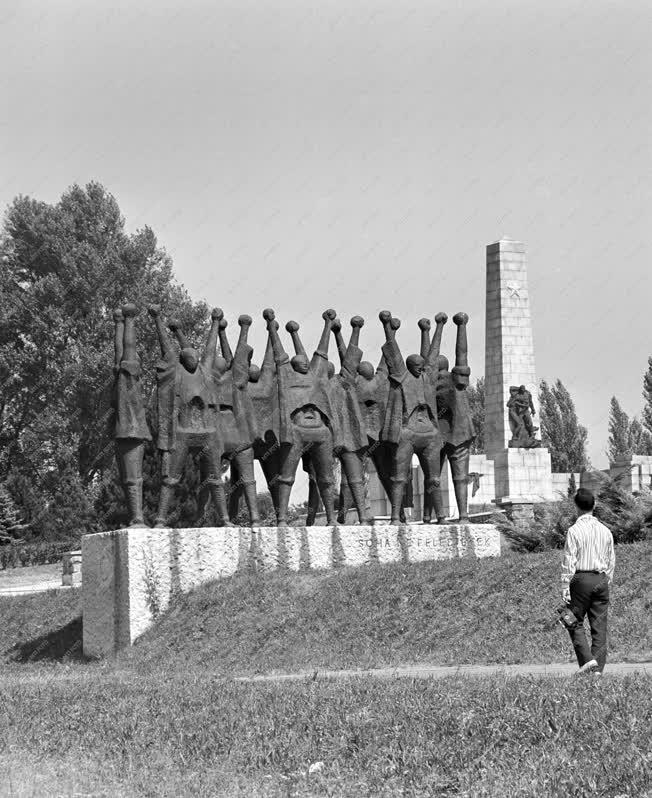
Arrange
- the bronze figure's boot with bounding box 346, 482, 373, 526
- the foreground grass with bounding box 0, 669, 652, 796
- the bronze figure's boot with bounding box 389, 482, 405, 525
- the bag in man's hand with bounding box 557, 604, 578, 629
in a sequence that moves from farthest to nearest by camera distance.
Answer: the bronze figure's boot with bounding box 389, 482, 405, 525, the bronze figure's boot with bounding box 346, 482, 373, 526, the bag in man's hand with bounding box 557, 604, 578, 629, the foreground grass with bounding box 0, 669, 652, 796

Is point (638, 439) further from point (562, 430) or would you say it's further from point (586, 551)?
point (586, 551)

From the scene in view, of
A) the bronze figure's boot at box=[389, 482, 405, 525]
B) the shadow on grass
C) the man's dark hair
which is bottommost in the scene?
the shadow on grass

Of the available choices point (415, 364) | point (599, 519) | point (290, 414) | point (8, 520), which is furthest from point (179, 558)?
point (8, 520)

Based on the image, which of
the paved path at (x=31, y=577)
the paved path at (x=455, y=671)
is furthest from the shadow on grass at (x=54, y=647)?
the paved path at (x=31, y=577)

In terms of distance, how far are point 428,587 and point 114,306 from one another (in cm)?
3182

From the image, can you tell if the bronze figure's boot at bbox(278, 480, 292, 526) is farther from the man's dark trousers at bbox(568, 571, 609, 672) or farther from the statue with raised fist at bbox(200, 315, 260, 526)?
the man's dark trousers at bbox(568, 571, 609, 672)

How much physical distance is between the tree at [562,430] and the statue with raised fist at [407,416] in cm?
3560

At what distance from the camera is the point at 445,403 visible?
70.9 ft

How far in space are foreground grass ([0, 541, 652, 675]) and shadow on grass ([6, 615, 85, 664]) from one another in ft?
0.13

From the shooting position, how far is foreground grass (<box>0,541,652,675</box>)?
14.0m

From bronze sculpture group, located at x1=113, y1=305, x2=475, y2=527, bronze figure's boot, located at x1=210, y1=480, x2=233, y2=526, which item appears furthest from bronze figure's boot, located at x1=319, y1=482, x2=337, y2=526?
bronze figure's boot, located at x1=210, y1=480, x2=233, y2=526

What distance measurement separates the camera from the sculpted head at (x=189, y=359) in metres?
19.0

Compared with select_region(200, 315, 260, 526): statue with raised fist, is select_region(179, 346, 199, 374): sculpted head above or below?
above

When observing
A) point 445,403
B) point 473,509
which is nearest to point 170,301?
point 473,509
